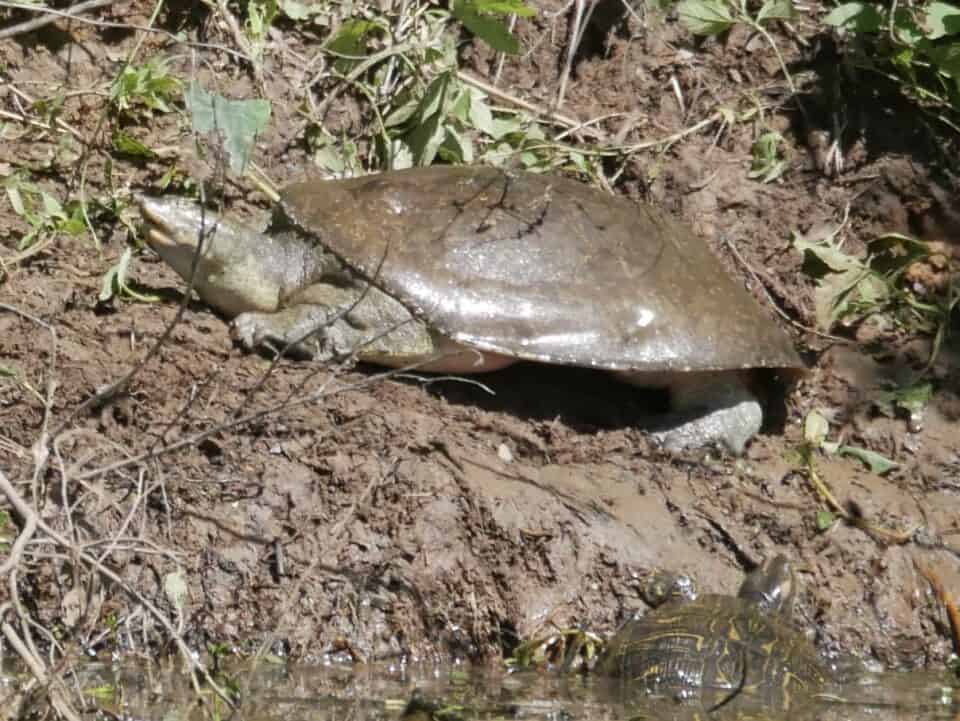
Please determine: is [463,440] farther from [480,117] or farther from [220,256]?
[480,117]

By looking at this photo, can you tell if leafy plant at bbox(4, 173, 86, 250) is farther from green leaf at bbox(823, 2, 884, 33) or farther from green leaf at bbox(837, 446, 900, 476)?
green leaf at bbox(823, 2, 884, 33)

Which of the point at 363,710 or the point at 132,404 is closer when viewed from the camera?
the point at 363,710

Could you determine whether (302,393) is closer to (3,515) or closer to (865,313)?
(3,515)

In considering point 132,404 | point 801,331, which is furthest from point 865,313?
point 132,404

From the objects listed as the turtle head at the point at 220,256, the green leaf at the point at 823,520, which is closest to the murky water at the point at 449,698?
the green leaf at the point at 823,520

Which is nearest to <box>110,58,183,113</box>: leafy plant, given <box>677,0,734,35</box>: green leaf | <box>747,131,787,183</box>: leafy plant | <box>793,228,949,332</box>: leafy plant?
<box>677,0,734,35</box>: green leaf

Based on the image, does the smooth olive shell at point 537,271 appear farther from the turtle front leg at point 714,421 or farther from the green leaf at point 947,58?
the green leaf at point 947,58

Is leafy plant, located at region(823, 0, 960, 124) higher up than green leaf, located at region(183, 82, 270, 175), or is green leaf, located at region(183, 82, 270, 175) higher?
green leaf, located at region(183, 82, 270, 175)
